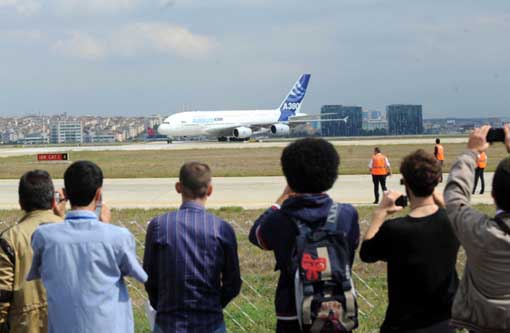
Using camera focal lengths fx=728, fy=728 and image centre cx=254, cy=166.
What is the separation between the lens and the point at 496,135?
440 cm

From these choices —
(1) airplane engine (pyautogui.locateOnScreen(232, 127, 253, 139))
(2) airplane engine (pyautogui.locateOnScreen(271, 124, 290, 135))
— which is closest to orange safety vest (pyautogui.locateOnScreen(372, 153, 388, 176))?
(1) airplane engine (pyautogui.locateOnScreen(232, 127, 253, 139))

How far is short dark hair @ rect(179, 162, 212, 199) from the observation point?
4812 millimetres

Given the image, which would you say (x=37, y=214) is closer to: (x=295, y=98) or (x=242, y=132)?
(x=242, y=132)

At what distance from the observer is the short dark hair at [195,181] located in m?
4.81

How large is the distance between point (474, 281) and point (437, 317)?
50cm

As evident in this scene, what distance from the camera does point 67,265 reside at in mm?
4566

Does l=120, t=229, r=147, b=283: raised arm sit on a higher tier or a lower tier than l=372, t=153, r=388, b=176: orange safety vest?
higher

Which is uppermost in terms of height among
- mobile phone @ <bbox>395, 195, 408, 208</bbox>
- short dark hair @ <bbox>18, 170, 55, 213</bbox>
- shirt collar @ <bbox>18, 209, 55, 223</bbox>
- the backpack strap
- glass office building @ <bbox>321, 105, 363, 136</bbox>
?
short dark hair @ <bbox>18, 170, 55, 213</bbox>

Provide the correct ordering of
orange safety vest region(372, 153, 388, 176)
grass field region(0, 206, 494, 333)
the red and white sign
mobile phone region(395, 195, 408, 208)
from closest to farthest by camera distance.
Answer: mobile phone region(395, 195, 408, 208) < grass field region(0, 206, 494, 333) < orange safety vest region(372, 153, 388, 176) < the red and white sign

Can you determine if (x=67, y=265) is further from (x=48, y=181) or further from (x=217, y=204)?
(x=217, y=204)

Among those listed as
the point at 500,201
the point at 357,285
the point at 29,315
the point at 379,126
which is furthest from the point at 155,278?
the point at 379,126

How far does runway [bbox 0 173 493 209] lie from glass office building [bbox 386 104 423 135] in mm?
114333

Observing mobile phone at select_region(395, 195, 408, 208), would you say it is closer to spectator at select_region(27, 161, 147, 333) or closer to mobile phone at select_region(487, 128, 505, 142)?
mobile phone at select_region(487, 128, 505, 142)

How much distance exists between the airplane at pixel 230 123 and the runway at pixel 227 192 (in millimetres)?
44588
